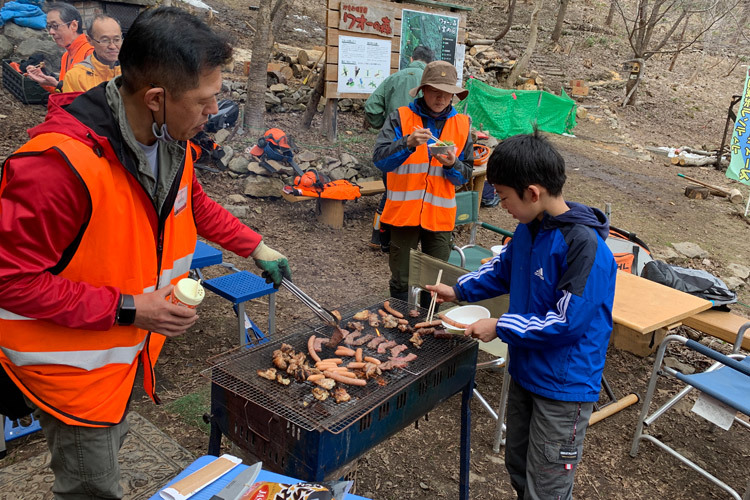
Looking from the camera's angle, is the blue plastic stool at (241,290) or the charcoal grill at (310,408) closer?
the charcoal grill at (310,408)

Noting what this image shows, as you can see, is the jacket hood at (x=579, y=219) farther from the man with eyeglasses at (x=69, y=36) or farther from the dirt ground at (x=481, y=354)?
the man with eyeglasses at (x=69, y=36)

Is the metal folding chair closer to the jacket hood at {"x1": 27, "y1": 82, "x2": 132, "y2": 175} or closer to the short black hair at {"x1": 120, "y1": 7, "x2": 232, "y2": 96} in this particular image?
the short black hair at {"x1": 120, "y1": 7, "x2": 232, "y2": 96}

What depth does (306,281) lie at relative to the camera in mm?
5863

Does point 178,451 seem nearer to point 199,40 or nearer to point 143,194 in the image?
point 143,194

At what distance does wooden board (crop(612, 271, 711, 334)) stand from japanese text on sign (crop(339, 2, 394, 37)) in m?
5.53

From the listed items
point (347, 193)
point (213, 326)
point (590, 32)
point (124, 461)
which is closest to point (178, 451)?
point (124, 461)

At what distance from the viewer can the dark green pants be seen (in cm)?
460

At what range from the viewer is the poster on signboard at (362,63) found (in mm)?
7875

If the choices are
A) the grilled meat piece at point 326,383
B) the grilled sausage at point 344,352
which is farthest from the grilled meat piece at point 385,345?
the grilled meat piece at point 326,383

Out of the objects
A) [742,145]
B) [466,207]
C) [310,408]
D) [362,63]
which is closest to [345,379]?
[310,408]

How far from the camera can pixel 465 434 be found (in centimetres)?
302

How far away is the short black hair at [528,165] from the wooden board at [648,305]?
1.68 m

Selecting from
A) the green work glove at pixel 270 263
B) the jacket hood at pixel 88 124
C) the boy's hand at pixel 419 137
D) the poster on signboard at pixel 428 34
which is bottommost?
the green work glove at pixel 270 263

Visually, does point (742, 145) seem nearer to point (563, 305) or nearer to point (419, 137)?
point (419, 137)
